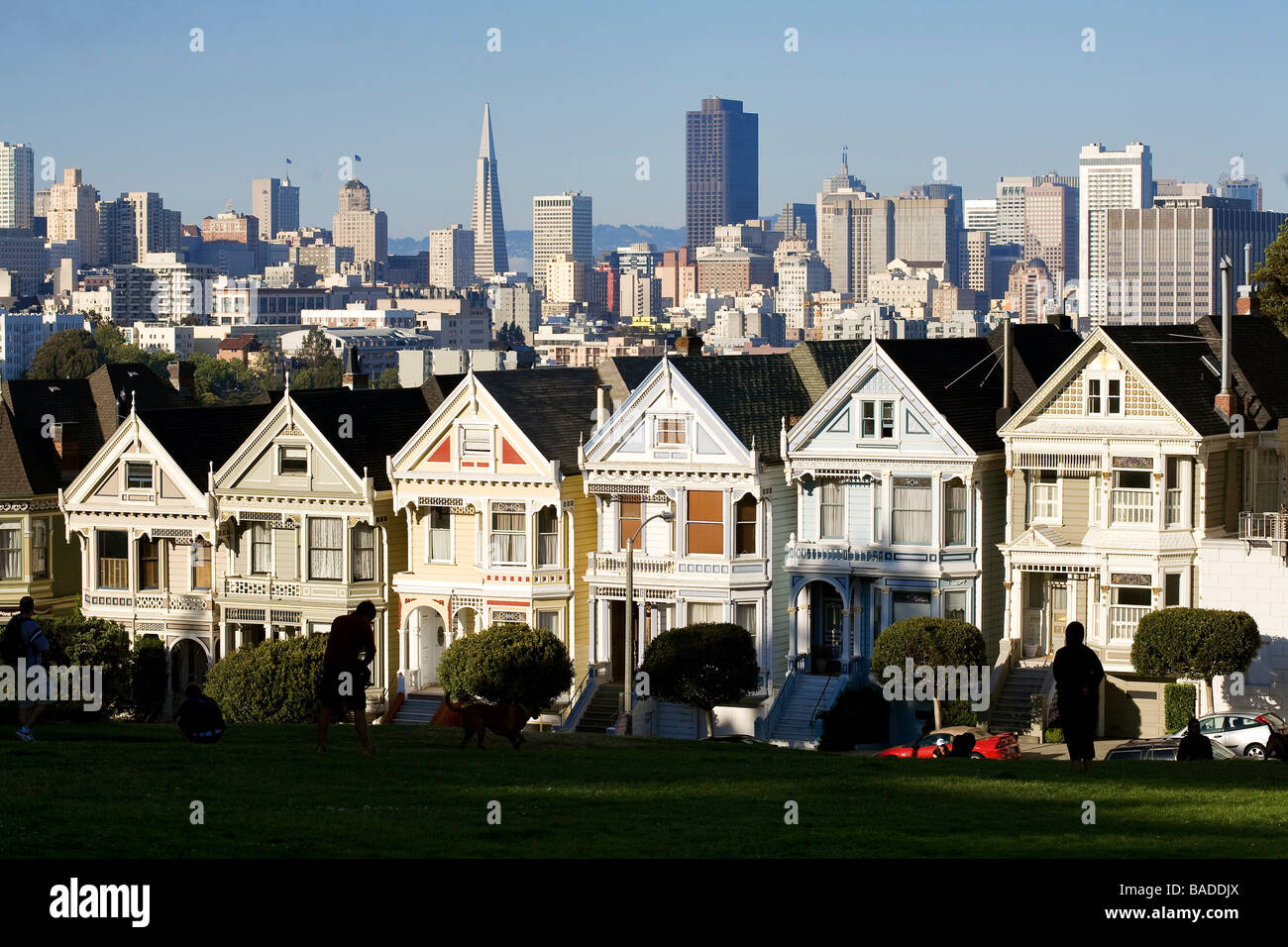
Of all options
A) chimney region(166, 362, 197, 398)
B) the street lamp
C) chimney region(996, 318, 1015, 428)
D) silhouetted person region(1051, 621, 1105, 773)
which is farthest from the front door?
silhouetted person region(1051, 621, 1105, 773)

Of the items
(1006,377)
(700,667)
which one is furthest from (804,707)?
(1006,377)

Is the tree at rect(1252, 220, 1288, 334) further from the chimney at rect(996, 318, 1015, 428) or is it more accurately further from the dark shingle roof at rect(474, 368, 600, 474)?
the dark shingle roof at rect(474, 368, 600, 474)

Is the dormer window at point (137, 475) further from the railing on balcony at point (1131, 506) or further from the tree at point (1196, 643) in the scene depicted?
the tree at point (1196, 643)

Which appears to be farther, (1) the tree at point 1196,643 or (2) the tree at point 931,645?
(2) the tree at point 931,645

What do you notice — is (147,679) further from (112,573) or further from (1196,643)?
(1196,643)

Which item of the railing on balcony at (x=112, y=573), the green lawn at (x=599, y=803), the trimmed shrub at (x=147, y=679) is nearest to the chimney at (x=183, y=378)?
the railing on balcony at (x=112, y=573)

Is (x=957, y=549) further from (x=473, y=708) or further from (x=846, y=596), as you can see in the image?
(x=473, y=708)
